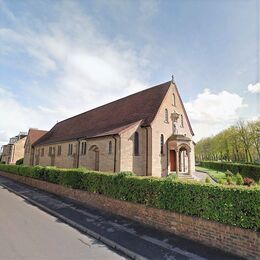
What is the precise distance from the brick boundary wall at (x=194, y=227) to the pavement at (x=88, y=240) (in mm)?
252

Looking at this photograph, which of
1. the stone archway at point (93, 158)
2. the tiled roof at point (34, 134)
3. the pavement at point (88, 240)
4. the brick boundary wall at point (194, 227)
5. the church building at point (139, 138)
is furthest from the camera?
the tiled roof at point (34, 134)

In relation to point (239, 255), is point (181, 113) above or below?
above

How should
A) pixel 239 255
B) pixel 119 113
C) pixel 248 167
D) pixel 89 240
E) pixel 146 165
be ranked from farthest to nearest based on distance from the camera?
pixel 248 167
pixel 119 113
pixel 146 165
pixel 89 240
pixel 239 255

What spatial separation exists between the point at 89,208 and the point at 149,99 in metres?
15.4

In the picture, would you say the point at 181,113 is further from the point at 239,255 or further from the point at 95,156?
the point at 239,255

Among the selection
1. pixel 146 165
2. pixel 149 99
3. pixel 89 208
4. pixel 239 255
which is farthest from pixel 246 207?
pixel 149 99

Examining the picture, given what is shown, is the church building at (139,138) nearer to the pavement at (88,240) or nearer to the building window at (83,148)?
the building window at (83,148)

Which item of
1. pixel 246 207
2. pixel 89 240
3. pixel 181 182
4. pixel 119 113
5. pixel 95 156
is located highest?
pixel 119 113

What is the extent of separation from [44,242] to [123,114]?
1954 cm

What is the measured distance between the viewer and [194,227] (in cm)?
750

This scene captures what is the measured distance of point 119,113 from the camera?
88.2ft

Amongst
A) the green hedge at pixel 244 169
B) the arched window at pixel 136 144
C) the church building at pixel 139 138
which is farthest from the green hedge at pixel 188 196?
the green hedge at pixel 244 169

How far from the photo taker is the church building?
69.3 ft

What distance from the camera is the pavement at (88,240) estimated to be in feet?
21.2
